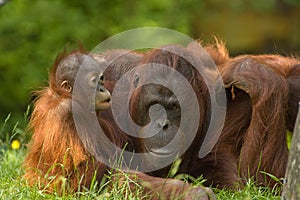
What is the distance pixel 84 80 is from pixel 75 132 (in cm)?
33

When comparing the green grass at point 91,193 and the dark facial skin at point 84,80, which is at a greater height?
the dark facial skin at point 84,80

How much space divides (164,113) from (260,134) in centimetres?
66

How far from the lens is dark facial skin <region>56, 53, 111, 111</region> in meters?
4.74

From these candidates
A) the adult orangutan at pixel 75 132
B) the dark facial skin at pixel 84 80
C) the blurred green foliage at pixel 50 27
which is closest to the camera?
the adult orangutan at pixel 75 132

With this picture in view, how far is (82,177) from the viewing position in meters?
4.57

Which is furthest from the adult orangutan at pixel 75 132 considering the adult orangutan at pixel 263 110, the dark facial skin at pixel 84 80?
the adult orangutan at pixel 263 110

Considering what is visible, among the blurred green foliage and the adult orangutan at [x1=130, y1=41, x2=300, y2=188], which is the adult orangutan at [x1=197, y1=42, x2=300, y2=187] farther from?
the blurred green foliage

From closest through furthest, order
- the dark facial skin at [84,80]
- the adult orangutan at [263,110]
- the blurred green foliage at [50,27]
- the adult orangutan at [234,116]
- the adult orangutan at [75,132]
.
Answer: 1. the adult orangutan at [75,132]
2. the dark facial skin at [84,80]
3. the adult orangutan at [234,116]
4. the adult orangutan at [263,110]
5. the blurred green foliage at [50,27]

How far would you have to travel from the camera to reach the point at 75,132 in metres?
4.66

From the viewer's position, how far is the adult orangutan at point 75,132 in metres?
4.63

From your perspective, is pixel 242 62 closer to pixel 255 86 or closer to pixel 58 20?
pixel 255 86

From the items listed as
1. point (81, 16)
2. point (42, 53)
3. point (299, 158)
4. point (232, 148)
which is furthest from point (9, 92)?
point (299, 158)

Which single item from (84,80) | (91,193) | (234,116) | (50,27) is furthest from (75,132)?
(50,27)

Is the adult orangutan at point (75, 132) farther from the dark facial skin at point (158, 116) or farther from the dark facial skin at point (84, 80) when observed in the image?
the dark facial skin at point (158, 116)
